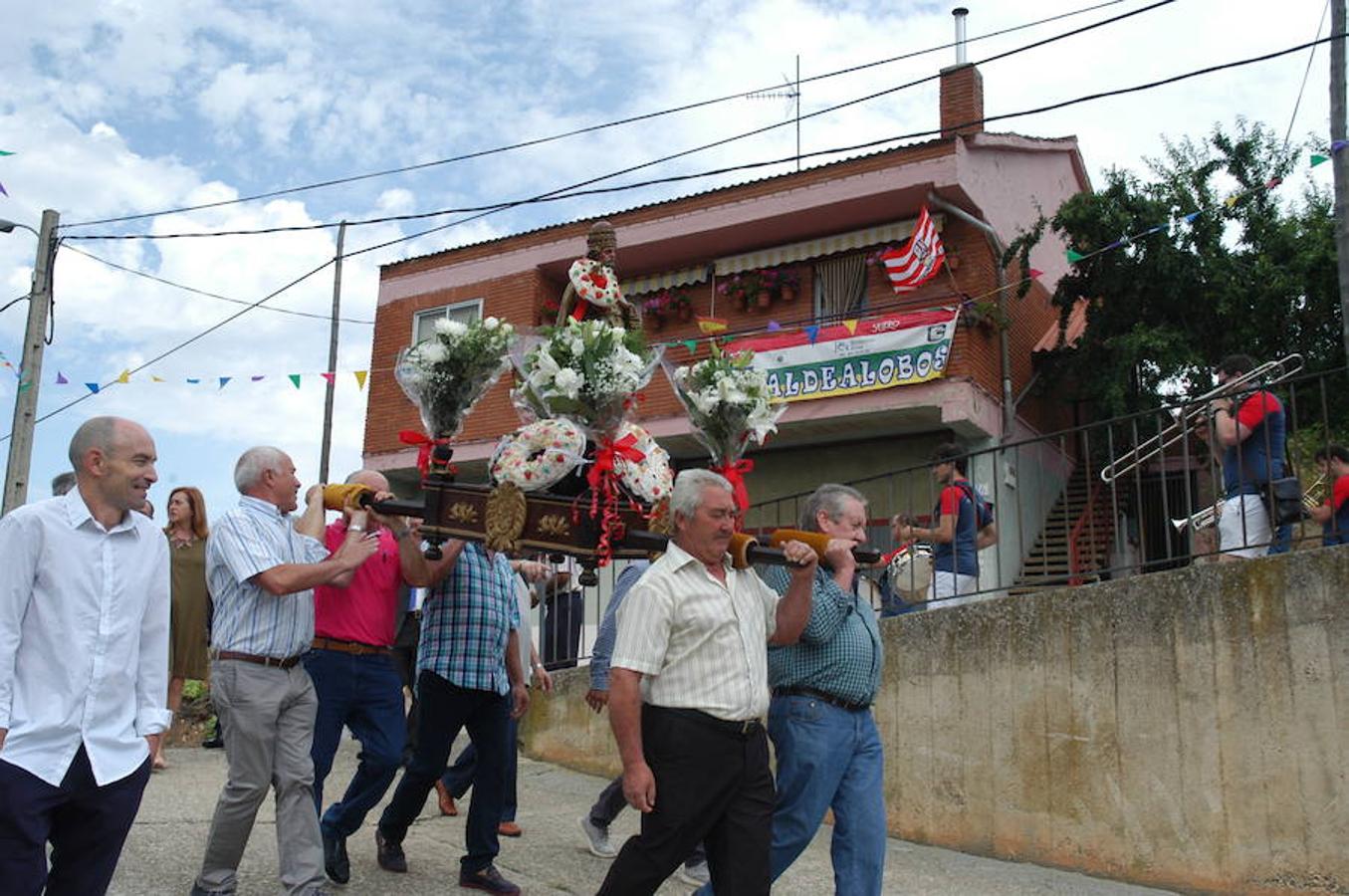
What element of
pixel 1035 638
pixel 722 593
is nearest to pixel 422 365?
pixel 722 593

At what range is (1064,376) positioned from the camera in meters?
15.4

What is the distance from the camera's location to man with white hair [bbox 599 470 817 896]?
3.85m

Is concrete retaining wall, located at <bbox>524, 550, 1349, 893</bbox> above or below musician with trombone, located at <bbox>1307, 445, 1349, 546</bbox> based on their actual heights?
below

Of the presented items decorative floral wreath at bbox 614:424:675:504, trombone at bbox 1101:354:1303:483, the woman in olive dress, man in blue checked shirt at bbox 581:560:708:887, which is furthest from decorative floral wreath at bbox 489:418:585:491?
trombone at bbox 1101:354:1303:483

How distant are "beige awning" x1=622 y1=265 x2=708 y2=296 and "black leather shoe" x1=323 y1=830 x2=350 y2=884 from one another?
12321mm

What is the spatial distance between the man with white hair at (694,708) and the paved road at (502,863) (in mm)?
1878

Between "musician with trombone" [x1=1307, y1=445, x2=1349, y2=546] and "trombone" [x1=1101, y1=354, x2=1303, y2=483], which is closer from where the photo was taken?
"musician with trombone" [x1=1307, y1=445, x2=1349, y2=546]

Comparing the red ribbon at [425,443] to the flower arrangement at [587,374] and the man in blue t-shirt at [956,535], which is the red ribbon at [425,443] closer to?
the flower arrangement at [587,374]

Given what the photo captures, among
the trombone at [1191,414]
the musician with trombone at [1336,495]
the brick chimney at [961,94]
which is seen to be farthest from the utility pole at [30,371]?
the musician with trombone at [1336,495]

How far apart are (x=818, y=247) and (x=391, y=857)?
1183 cm

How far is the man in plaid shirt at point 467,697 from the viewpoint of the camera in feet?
17.3

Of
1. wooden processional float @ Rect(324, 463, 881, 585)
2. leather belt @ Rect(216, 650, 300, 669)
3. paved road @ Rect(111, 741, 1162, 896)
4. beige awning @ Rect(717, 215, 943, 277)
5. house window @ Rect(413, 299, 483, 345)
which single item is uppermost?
beige awning @ Rect(717, 215, 943, 277)

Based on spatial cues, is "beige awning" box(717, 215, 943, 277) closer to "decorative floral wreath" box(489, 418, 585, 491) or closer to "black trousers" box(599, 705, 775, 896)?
"decorative floral wreath" box(489, 418, 585, 491)

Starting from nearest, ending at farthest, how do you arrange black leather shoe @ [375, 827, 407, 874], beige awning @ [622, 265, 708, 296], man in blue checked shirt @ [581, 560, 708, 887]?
1. black leather shoe @ [375, 827, 407, 874]
2. man in blue checked shirt @ [581, 560, 708, 887]
3. beige awning @ [622, 265, 708, 296]
